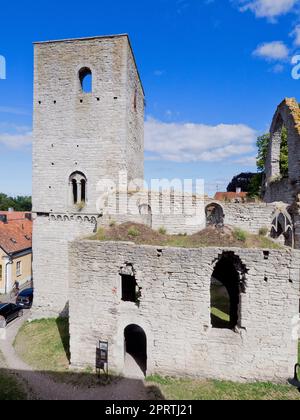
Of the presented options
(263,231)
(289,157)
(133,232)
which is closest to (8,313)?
(133,232)

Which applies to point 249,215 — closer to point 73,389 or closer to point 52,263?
point 73,389

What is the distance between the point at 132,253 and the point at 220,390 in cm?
537

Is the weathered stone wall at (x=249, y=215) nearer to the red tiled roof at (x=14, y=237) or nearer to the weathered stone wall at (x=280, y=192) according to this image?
the weathered stone wall at (x=280, y=192)

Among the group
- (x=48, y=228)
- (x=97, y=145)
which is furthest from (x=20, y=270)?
(x=97, y=145)

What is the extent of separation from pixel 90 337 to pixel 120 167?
860 cm

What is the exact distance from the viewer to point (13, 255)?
2239 centimetres

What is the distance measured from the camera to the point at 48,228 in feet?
50.4

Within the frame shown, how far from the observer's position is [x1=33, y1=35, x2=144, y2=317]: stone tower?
48.3 feet

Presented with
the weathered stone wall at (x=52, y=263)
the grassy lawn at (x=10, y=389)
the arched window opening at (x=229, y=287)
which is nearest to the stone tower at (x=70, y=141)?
the weathered stone wall at (x=52, y=263)

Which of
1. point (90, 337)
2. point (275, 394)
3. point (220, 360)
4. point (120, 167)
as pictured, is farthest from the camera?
point (120, 167)

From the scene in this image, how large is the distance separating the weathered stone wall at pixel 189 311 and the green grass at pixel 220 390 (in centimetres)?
26

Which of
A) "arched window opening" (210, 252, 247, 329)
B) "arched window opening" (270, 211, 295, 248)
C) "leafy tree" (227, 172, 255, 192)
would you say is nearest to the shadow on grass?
"arched window opening" (210, 252, 247, 329)

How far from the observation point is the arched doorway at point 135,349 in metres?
10.6
